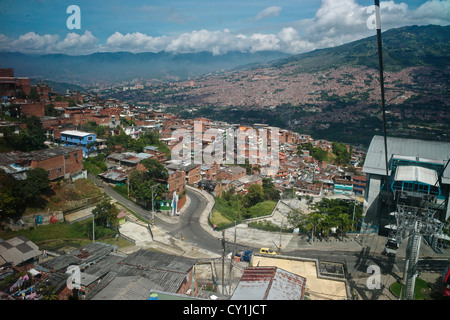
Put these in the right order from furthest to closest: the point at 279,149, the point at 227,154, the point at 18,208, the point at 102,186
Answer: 1. the point at 279,149
2. the point at 227,154
3. the point at 102,186
4. the point at 18,208

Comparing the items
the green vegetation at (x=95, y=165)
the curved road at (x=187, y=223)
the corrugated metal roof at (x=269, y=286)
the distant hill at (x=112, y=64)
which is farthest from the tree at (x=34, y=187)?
the corrugated metal roof at (x=269, y=286)

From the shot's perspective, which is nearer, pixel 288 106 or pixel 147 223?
pixel 147 223

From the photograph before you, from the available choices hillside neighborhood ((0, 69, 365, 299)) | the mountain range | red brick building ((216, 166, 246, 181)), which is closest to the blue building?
hillside neighborhood ((0, 69, 365, 299))

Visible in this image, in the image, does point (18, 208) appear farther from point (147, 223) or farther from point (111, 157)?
point (111, 157)

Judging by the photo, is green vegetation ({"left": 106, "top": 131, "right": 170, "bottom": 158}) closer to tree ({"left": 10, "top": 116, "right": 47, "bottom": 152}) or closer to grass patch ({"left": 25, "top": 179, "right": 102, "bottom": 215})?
tree ({"left": 10, "top": 116, "right": 47, "bottom": 152})

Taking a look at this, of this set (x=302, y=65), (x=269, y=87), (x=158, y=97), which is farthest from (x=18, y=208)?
(x=302, y=65)

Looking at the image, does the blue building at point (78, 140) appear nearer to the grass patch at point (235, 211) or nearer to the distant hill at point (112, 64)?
the distant hill at point (112, 64)
